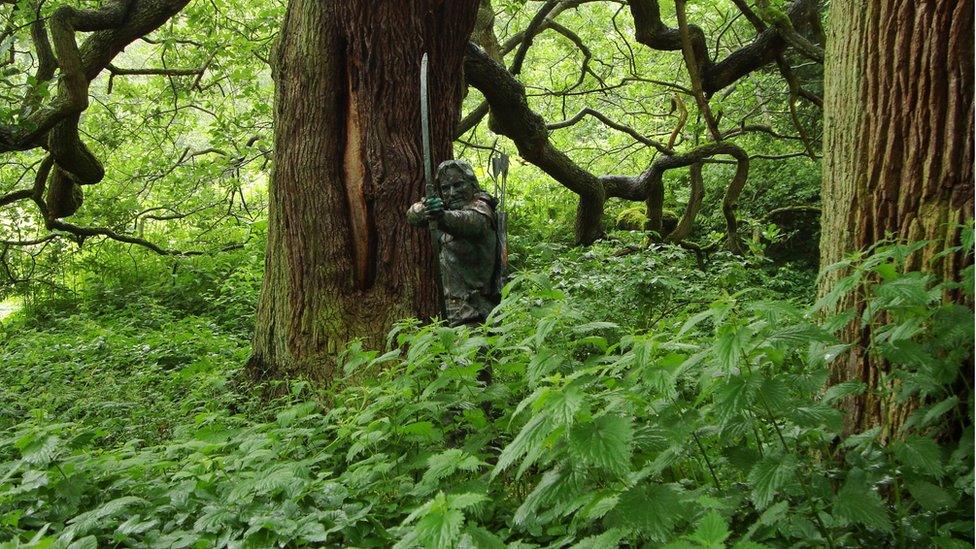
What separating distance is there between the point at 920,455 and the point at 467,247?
356cm

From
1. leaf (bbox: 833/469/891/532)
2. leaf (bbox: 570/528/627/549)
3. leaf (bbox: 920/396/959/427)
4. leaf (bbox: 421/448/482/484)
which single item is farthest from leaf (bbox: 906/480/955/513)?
leaf (bbox: 421/448/482/484)

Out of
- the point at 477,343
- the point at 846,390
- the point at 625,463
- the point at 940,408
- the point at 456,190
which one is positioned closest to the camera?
the point at 625,463

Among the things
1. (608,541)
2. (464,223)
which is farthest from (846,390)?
Result: (464,223)

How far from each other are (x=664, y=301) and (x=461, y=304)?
2.70 meters

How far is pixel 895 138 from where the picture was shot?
2795 millimetres

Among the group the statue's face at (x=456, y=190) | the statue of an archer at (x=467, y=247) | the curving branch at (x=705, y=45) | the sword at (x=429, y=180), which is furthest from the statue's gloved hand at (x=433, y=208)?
the curving branch at (x=705, y=45)

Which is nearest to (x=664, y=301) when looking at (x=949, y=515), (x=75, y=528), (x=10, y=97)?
(x=949, y=515)

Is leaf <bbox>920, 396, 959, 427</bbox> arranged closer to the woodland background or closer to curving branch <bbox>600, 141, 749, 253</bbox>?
the woodland background

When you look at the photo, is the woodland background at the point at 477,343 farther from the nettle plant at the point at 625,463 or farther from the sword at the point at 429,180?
the sword at the point at 429,180

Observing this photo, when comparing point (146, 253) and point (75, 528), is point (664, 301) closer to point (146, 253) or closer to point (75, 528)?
point (75, 528)

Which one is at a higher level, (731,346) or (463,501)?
(731,346)

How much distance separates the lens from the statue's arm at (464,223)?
16.9 ft

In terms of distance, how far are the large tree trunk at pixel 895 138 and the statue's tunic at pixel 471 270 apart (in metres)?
2.64

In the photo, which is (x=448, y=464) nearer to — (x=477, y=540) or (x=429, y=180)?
(x=477, y=540)
